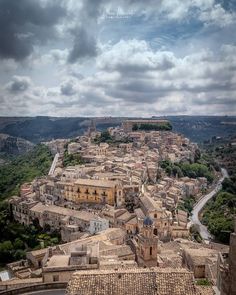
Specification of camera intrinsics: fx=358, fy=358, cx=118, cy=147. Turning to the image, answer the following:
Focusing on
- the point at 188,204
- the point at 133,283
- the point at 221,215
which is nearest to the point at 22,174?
the point at 188,204

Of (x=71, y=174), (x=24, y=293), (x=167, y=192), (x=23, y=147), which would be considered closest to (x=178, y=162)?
(x=167, y=192)

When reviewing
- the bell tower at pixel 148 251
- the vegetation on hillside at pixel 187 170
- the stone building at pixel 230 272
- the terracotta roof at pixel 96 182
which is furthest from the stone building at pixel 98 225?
the vegetation on hillside at pixel 187 170

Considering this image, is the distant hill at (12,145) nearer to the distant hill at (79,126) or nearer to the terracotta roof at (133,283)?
the distant hill at (79,126)

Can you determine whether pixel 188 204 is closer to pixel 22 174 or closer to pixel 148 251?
pixel 22 174

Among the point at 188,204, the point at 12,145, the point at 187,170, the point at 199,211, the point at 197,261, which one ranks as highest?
the point at 197,261

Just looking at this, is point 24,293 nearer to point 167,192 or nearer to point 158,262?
point 158,262
